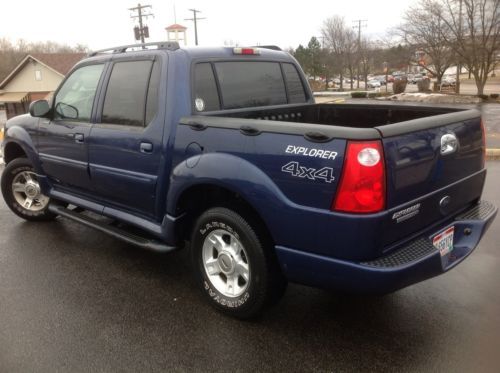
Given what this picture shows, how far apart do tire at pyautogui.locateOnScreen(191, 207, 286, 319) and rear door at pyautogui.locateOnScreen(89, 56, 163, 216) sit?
0.64 metres

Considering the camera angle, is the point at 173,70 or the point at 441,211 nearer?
the point at 441,211

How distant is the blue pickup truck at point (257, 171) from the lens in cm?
250

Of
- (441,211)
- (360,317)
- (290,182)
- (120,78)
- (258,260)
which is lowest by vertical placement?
(360,317)

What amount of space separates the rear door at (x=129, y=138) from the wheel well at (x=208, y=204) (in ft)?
1.08

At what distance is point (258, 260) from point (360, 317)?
958 mm

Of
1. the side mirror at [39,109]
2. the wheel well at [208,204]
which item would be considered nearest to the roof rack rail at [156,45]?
the side mirror at [39,109]

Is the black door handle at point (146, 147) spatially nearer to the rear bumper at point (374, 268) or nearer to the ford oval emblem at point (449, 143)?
the rear bumper at point (374, 268)

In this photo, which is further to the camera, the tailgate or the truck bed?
the truck bed

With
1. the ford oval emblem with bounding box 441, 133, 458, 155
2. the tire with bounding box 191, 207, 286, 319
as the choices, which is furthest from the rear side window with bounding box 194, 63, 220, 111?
the ford oval emblem with bounding box 441, 133, 458, 155

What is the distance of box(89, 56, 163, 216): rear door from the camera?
11.7 ft

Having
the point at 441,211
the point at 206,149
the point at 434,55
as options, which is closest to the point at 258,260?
the point at 206,149

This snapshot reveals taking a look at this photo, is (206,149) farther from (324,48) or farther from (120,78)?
(324,48)

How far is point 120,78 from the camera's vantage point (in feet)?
13.0

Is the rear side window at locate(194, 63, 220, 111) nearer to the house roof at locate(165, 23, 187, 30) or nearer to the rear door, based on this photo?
the rear door
